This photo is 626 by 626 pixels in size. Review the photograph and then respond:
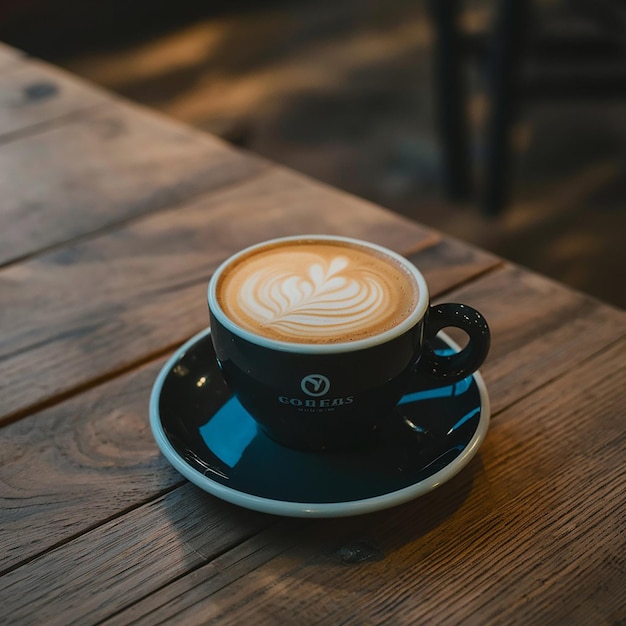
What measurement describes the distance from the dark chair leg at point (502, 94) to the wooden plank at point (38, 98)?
0.98 metres

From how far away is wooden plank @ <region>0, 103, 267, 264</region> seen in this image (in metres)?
0.76

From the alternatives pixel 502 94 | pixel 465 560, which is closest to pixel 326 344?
pixel 465 560

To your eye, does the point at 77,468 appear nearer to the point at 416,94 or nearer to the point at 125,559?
the point at 125,559

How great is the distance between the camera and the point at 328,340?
437mm

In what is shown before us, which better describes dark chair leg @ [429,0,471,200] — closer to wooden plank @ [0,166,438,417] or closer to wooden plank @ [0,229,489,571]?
wooden plank @ [0,166,438,417]

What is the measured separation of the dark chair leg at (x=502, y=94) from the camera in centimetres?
170

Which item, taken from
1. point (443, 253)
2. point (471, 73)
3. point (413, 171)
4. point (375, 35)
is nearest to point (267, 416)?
point (443, 253)

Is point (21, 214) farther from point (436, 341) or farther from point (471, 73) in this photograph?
point (471, 73)

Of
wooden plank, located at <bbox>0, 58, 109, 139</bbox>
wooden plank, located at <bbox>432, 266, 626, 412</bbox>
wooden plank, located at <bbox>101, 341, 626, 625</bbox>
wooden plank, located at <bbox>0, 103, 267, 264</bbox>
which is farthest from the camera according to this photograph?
wooden plank, located at <bbox>0, 58, 109, 139</bbox>

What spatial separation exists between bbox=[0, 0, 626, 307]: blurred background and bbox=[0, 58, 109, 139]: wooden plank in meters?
0.72

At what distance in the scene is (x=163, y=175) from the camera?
0.82m

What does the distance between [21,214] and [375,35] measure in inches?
103

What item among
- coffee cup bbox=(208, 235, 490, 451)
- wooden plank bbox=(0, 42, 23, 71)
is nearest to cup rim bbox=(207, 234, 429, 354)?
coffee cup bbox=(208, 235, 490, 451)

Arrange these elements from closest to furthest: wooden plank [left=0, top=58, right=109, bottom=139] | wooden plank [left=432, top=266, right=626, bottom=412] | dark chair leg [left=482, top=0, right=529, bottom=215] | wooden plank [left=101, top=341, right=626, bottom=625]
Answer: wooden plank [left=101, top=341, right=626, bottom=625] → wooden plank [left=432, top=266, right=626, bottom=412] → wooden plank [left=0, top=58, right=109, bottom=139] → dark chair leg [left=482, top=0, right=529, bottom=215]
